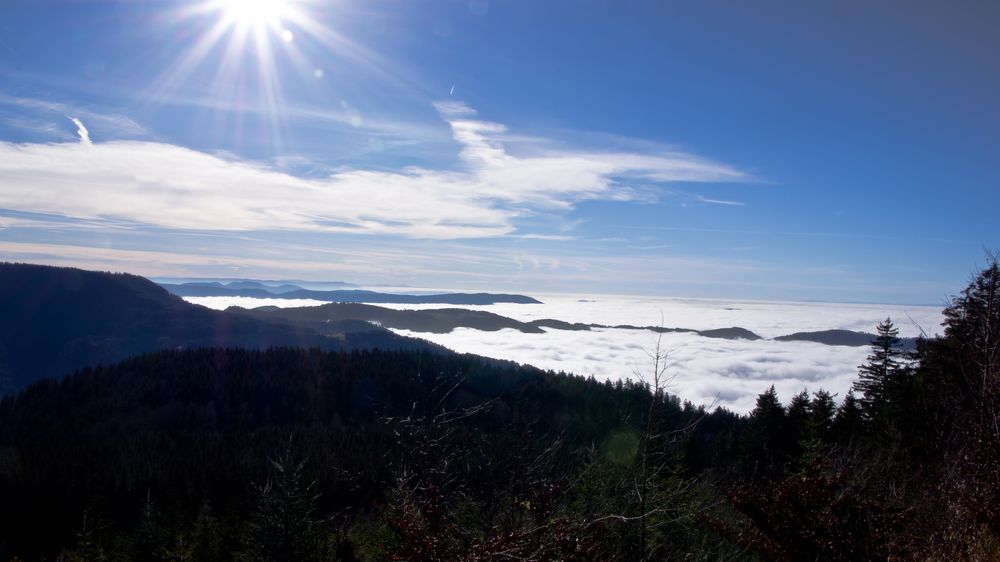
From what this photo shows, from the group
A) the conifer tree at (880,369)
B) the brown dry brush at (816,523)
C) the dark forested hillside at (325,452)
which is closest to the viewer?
the dark forested hillside at (325,452)

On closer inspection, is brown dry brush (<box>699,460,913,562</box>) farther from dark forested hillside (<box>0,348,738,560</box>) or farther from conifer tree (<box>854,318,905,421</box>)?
conifer tree (<box>854,318,905,421</box>)

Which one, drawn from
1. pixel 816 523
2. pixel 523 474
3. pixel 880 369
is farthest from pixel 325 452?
pixel 816 523

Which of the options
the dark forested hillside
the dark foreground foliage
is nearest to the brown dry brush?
the dark foreground foliage

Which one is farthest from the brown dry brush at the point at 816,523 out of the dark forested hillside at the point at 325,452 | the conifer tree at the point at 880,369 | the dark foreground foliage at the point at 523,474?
the conifer tree at the point at 880,369

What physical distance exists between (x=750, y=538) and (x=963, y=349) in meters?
16.6

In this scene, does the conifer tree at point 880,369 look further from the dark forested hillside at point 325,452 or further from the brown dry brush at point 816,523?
the brown dry brush at point 816,523

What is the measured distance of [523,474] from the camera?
8.26m

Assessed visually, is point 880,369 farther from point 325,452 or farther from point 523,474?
point 325,452

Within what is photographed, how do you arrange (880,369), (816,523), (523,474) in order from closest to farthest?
(523,474), (816,523), (880,369)

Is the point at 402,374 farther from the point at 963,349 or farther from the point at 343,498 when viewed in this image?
the point at 963,349

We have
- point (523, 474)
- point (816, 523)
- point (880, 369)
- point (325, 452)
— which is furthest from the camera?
point (325, 452)

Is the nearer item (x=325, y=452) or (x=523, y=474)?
(x=523, y=474)

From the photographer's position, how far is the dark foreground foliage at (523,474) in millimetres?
8164

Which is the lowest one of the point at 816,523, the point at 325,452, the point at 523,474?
the point at 325,452
